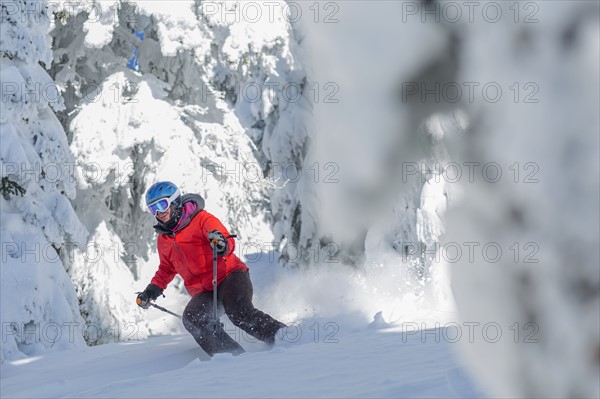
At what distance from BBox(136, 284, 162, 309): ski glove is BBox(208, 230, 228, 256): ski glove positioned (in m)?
1.00

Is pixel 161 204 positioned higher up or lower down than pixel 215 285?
higher up

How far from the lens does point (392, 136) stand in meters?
1.23

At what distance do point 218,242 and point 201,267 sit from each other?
0.59m

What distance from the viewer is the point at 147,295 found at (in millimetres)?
7477

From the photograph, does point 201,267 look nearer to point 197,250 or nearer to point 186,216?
point 197,250

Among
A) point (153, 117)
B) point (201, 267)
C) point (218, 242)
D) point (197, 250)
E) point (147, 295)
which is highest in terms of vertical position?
point (153, 117)

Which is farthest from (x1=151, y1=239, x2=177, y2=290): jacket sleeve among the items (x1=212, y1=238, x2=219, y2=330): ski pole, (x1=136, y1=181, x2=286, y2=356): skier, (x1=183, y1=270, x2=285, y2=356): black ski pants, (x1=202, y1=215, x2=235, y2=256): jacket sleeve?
(x1=212, y1=238, x2=219, y2=330): ski pole

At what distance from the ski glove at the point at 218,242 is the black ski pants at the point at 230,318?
396 millimetres

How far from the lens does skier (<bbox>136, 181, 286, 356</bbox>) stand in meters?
6.73

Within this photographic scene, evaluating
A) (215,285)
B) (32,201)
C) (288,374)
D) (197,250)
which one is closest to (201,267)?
(197,250)

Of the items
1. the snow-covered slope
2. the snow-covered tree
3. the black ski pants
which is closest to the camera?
the snow-covered slope

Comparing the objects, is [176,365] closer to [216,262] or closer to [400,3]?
[216,262]

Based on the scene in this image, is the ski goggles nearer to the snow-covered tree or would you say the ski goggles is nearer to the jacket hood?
the jacket hood

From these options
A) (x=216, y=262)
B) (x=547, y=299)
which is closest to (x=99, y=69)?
(x=216, y=262)
